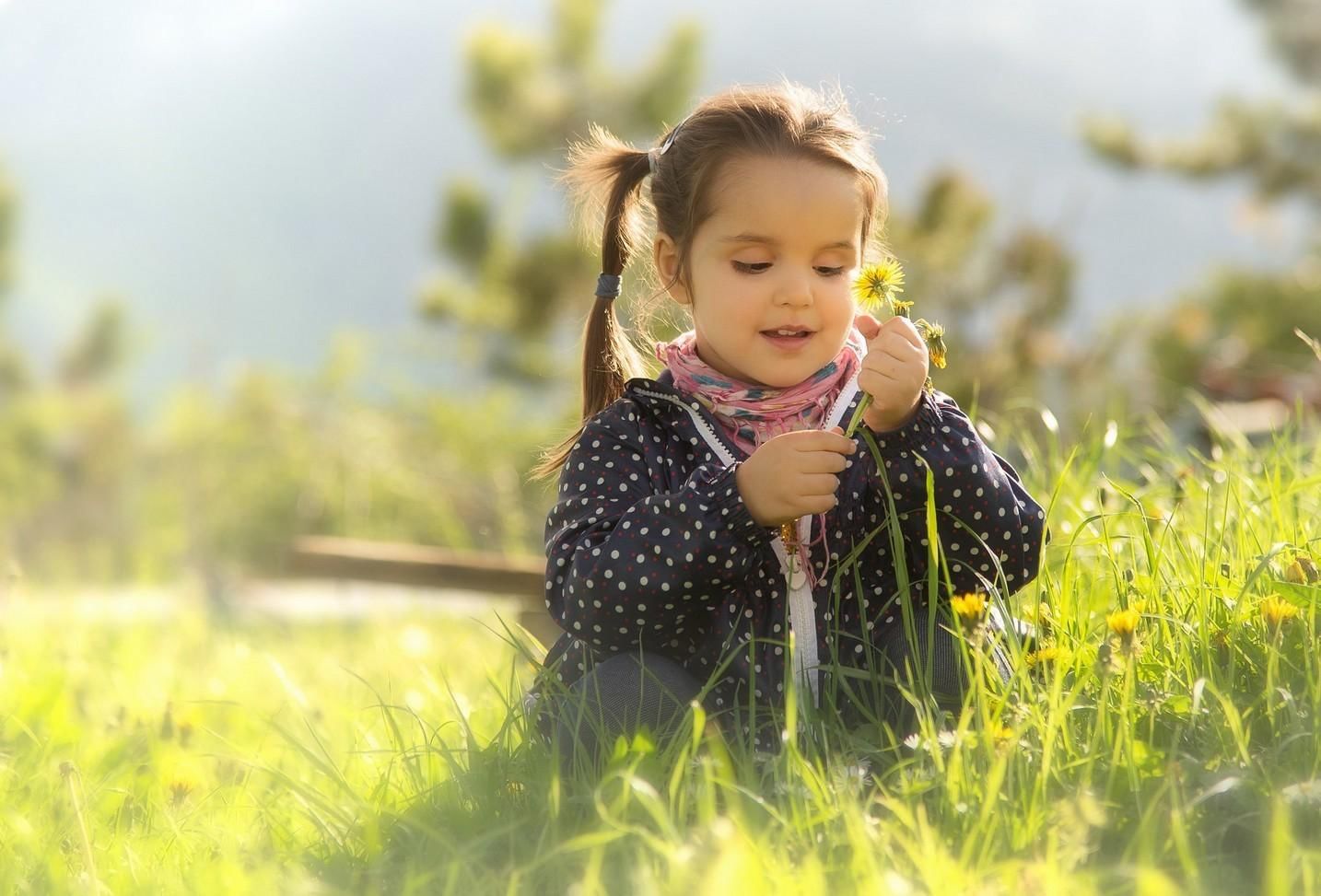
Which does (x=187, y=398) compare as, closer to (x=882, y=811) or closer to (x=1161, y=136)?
(x=1161, y=136)

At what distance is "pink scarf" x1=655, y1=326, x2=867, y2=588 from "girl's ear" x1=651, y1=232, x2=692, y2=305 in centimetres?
12

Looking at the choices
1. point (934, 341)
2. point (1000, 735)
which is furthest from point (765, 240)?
point (1000, 735)

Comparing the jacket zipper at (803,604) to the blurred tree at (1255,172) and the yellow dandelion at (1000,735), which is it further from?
the blurred tree at (1255,172)

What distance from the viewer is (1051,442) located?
7.32ft

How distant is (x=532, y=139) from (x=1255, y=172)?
5.52 m

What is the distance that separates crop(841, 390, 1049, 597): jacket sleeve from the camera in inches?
63.5

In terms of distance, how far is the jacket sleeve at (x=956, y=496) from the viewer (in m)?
1.61

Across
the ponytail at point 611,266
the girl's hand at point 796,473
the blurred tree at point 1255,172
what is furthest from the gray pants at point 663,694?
the blurred tree at point 1255,172

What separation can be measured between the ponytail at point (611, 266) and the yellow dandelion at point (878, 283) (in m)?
0.55

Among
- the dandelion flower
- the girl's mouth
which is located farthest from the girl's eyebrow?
the dandelion flower

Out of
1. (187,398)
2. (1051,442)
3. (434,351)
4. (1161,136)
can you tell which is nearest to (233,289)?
(187,398)

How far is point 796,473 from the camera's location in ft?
5.00

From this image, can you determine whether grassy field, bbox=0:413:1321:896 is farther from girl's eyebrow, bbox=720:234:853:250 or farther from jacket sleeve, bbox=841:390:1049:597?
girl's eyebrow, bbox=720:234:853:250

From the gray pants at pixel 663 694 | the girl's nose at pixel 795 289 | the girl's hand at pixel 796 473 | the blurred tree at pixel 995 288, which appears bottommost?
the blurred tree at pixel 995 288
